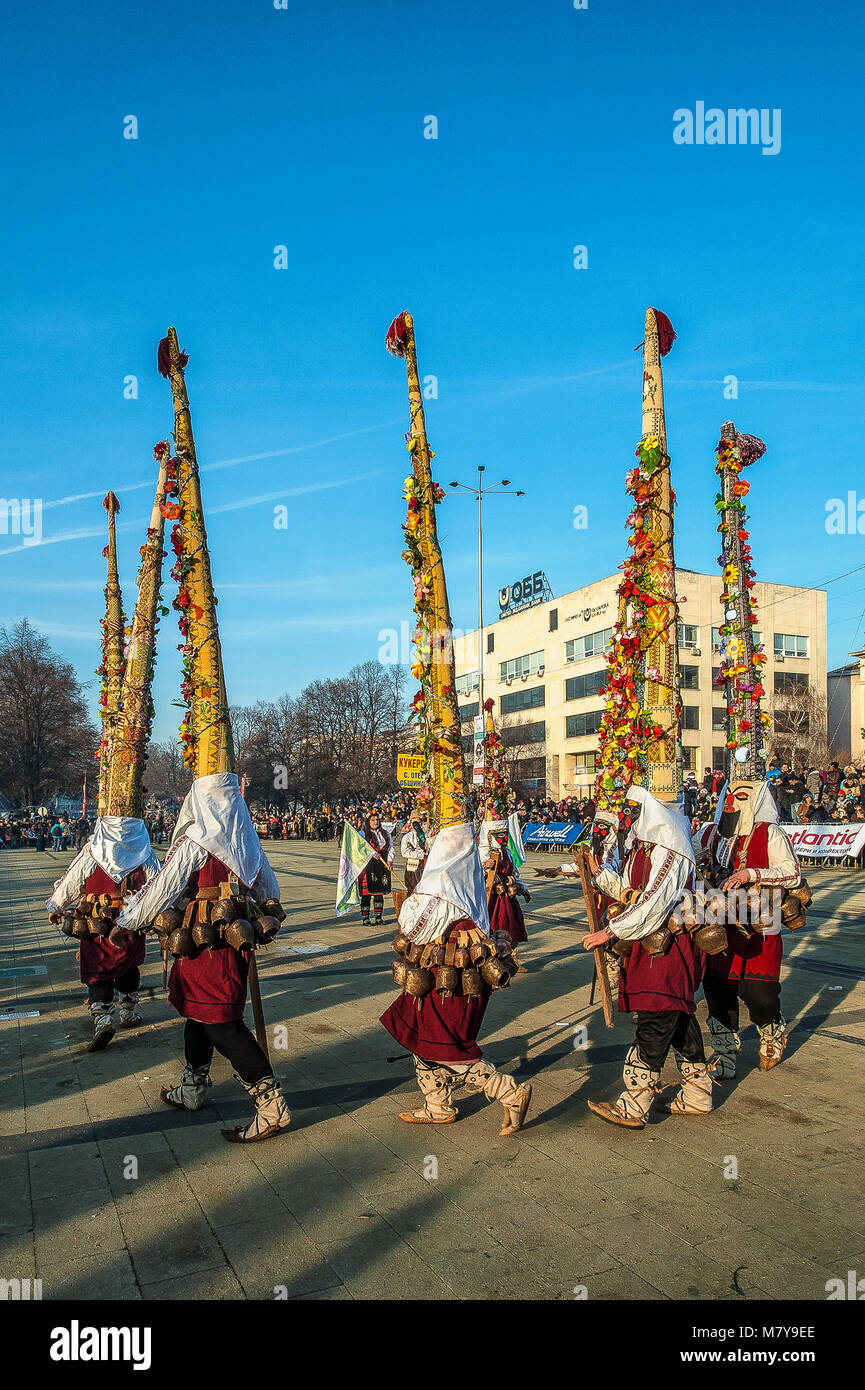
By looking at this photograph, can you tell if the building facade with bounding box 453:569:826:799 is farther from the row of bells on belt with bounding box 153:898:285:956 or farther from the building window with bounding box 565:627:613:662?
the row of bells on belt with bounding box 153:898:285:956

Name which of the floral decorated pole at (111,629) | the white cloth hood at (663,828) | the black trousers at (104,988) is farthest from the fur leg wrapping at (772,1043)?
the floral decorated pole at (111,629)

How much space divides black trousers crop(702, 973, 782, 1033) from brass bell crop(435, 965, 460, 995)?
87.2 inches

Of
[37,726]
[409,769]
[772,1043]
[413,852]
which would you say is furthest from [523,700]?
[772,1043]

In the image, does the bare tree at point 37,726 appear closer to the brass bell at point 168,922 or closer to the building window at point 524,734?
the building window at point 524,734

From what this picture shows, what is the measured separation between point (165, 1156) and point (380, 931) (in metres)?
9.03

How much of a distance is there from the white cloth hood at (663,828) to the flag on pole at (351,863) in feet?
29.2

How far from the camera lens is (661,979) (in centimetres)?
525

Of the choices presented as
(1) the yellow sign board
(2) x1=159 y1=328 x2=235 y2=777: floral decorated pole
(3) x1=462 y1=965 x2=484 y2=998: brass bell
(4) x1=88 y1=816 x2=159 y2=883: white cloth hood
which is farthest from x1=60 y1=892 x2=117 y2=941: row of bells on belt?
(3) x1=462 y1=965 x2=484 y2=998: brass bell

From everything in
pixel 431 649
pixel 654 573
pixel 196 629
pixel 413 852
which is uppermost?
pixel 654 573

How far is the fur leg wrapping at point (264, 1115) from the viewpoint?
16.6 ft

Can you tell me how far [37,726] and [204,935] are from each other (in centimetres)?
5004

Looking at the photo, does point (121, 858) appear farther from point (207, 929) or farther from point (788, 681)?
point (788, 681)

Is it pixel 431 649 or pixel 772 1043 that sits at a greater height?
pixel 431 649

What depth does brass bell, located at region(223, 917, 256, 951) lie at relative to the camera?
16.8ft
